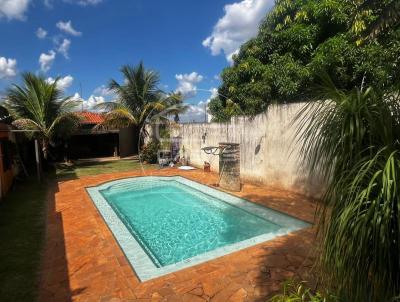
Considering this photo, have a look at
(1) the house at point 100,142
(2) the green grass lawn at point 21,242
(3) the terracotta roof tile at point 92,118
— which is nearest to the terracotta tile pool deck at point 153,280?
(2) the green grass lawn at point 21,242

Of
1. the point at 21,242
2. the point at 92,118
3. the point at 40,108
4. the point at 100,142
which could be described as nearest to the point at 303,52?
the point at 21,242

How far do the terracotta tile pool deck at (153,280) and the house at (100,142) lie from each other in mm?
16124

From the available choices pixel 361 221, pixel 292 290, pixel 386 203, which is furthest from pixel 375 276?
pixel 292 290

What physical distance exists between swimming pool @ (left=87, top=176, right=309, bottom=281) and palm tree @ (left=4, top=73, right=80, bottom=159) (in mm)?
6569

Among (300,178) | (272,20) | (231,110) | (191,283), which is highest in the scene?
(272,20)

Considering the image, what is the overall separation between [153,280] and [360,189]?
11.5 feet

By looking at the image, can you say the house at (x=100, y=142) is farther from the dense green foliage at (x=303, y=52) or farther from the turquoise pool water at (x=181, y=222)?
the turquoise pool water at (x=181, y=222)

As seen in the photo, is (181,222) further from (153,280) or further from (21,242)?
(21,242)

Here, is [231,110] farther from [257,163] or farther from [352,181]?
[352,181]

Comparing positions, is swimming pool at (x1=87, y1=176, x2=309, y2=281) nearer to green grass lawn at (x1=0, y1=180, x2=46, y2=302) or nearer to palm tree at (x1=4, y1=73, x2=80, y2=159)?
green grass lawn at (x1=0, y1=180, x2=46, y2=302)

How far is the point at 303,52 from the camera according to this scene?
11.0m

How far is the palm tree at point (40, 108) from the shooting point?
15109 mm

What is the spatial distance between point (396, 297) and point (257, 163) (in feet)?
27.8

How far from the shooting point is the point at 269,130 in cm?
945
